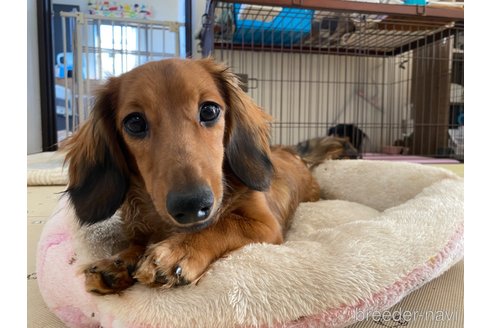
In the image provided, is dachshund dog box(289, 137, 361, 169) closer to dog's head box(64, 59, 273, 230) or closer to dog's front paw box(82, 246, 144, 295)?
dog's head box(64, 59, 273, 230)

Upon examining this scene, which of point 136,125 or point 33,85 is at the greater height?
point 33,85

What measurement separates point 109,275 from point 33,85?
352 cm

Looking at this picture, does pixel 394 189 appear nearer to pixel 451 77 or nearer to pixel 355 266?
pixel 355 266

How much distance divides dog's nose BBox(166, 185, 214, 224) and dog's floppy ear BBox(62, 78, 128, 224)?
27cm

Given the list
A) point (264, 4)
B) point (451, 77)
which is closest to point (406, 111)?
point (451, 77)

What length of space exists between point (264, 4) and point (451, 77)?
5.82 ft

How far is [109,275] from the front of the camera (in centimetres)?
65

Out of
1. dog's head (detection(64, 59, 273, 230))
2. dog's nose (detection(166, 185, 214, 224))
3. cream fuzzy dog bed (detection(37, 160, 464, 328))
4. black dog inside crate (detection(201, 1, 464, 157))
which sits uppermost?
black dog inside crate (detection(201, 1, 464, 157))

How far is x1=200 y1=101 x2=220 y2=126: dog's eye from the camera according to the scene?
79cm

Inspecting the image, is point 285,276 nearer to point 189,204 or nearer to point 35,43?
point 189,204

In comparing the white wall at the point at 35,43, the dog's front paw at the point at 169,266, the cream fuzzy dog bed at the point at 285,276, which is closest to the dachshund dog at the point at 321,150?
the cream fuzzy dog bed at the point at 285,276

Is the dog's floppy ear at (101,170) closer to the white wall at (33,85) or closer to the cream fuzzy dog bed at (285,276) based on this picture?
the cream fuzzy dog bed at (285,276)

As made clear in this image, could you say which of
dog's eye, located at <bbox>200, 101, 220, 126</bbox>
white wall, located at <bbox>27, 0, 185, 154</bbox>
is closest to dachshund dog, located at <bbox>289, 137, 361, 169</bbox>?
dog's eye, located at <bbox>200, 101, 220, 126</bbox>

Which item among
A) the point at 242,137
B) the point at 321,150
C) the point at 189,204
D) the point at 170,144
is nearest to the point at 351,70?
the point at 321,150
